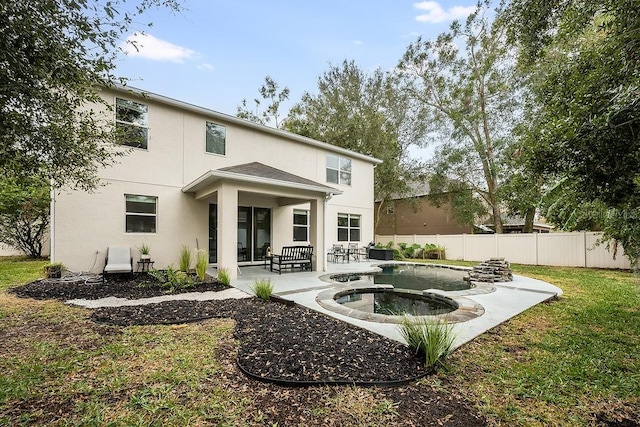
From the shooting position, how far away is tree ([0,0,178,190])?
2918 millimetres

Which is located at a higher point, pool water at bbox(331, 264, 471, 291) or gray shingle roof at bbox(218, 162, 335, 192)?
gray shingle roof at bbox(218, 162, 335, 192)

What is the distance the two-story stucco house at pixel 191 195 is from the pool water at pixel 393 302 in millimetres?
3412

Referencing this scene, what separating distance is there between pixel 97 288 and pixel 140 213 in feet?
10.1

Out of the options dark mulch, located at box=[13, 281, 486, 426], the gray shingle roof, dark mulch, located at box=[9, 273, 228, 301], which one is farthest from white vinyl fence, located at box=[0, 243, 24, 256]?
dark mulch, located at box=[13, 281, 486, 426]

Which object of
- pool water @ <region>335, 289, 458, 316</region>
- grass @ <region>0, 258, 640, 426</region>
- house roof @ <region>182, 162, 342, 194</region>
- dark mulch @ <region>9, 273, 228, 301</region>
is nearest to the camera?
grass @ <region>0, 258, 640, 426</region>

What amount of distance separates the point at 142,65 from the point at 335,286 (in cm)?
638

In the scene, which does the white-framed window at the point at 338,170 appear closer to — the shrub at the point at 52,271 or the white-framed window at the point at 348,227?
the white-framed window at the point at 348,227

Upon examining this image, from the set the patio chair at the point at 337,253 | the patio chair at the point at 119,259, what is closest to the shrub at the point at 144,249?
the patio chair at the point at 119,259

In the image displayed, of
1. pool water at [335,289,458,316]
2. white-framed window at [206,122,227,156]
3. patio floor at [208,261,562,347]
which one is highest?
white-framed window at [206,122,227,156]

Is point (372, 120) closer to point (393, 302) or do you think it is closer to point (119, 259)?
point (393, 302)

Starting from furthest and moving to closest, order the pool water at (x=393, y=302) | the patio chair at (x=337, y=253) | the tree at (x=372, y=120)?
the tree at (x=372, y=120)
the patio chair at (x=337, y=253)
the pool water at (x=393, y=302)

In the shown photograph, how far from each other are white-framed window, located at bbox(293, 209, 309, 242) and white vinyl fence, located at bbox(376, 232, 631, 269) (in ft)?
28.0

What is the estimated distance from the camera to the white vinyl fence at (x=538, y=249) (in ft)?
41.2

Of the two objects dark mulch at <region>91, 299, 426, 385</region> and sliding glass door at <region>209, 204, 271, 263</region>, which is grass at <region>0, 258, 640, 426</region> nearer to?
dark mulch at <region>91, 299, 426, 385</region>
